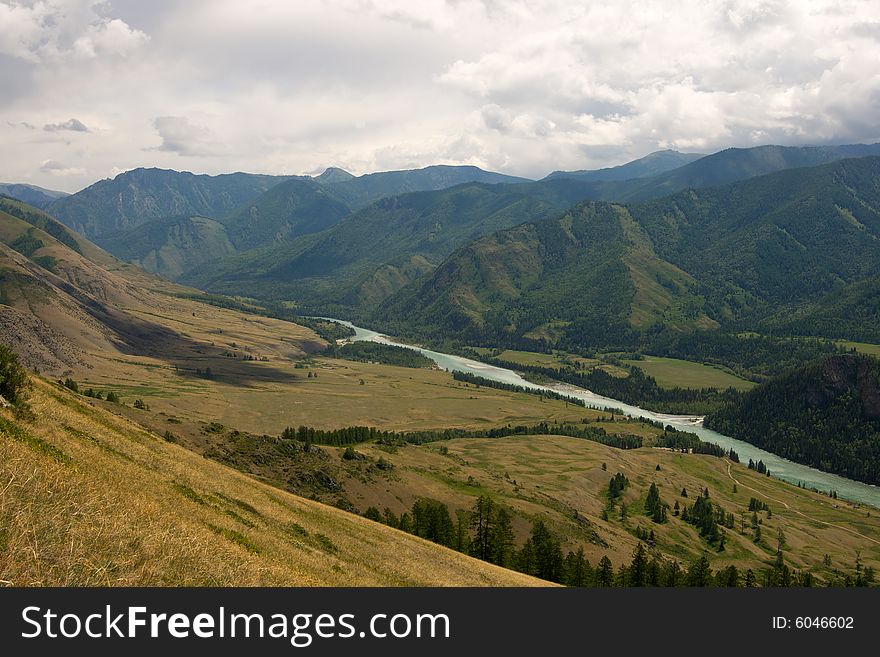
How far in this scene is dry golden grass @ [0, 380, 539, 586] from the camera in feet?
65.5

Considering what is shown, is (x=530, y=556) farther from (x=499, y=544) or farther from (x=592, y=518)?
(x=592, y=518)

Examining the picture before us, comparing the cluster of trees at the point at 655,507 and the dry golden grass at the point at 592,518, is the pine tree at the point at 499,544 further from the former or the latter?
the cluster of trees at the point at 655,507

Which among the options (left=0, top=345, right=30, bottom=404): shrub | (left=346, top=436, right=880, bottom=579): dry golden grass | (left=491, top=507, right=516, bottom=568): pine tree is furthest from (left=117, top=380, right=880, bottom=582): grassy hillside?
(left=0, top=345, right=30, bottom=404): shrub

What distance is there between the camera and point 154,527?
25547 millimetres

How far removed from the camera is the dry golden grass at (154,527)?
1997cm

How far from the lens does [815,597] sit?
2778cm

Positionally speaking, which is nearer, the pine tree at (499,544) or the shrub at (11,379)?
the shrub at (11,379)

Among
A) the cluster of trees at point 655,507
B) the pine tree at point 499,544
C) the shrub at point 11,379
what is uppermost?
the shrub at point 11,379

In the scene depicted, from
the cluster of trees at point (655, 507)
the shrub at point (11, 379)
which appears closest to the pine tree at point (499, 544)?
the shrub at point (11, 379)

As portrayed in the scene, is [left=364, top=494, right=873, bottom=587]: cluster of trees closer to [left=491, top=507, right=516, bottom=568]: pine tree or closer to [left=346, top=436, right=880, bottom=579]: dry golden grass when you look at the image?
[left=491, top=507, right=516, bottom=568]: pine tree

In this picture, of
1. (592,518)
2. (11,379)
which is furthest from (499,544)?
(592,518)

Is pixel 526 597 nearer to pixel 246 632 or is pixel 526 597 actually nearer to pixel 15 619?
pixel 246 632

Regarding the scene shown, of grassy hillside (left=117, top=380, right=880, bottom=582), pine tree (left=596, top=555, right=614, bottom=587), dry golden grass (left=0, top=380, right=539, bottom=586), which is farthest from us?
grassy hillside (left=117, top=380, right=880, bottom=582)

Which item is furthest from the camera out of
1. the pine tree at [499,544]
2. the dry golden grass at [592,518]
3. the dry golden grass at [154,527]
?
the dry golden grass at [592,518]
